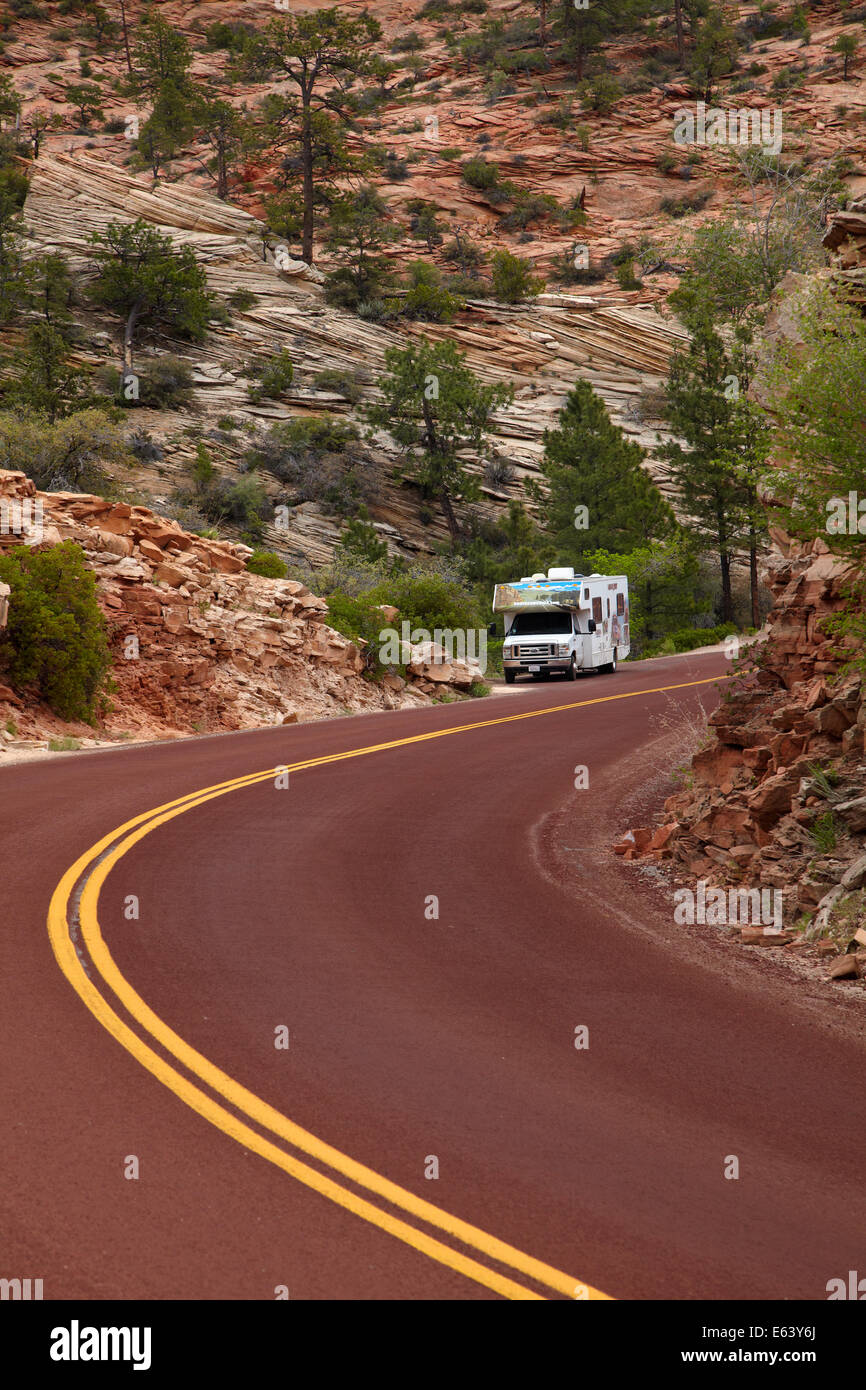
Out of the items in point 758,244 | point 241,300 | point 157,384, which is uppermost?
point 241,300

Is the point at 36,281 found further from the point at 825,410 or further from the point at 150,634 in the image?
Result: the point at 825,410

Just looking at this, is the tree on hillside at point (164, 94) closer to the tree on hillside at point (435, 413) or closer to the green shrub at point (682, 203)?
the green shrub at point (682, 203)

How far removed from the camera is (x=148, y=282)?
4944 centimetres

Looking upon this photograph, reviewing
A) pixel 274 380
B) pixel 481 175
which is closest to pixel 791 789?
pixel 274 380

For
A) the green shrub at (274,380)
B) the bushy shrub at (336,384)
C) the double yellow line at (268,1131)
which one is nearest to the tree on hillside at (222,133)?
the bushy shrub at (336,384)

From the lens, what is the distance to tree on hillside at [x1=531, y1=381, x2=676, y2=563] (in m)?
47.3

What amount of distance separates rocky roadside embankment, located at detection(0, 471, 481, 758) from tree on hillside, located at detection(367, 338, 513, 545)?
828 inches

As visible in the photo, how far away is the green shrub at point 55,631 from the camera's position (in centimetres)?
2081

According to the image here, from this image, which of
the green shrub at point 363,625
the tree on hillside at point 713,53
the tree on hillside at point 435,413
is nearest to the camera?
the green shrub at point 363,625

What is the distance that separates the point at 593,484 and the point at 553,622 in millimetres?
16414

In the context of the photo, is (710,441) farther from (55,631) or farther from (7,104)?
(7,104)

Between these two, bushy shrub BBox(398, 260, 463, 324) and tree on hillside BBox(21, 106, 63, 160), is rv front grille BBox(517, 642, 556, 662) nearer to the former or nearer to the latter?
bushy shrub BBox(398, 260, 463, 324)

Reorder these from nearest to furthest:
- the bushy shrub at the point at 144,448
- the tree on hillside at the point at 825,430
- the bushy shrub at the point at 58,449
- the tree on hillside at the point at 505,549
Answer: the tree on hillside at the point at 825,430, the bushy shrub at the point at 58,449, the bushy shrub at the point at 144,448, the tree on hillside at the point at 505,549

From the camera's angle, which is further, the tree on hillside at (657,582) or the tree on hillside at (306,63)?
the tree on hillside at (306,63)
